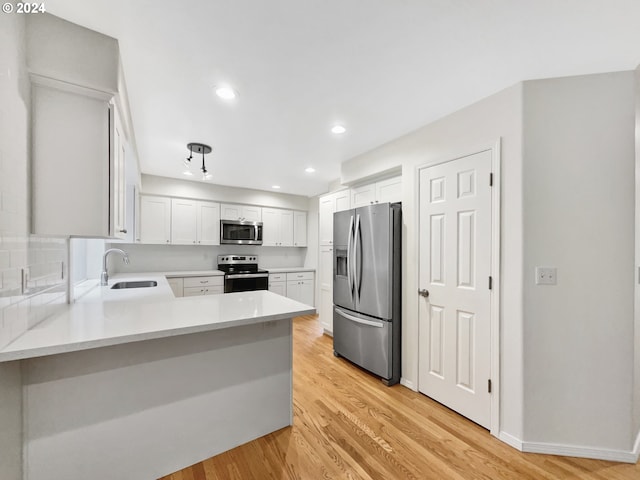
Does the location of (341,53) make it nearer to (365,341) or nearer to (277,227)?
(365,341)

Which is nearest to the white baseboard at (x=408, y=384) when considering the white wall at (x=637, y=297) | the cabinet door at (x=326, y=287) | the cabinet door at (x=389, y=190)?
the white wall at (x=637, y=297)

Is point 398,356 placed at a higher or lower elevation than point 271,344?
lower

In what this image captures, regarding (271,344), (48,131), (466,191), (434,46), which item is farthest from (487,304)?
(48,131)

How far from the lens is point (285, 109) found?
7.30 ft

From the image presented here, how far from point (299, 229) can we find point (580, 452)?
5.04m

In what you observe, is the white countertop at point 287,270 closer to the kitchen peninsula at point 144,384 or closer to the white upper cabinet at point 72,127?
the kitchen peninsula at point 144,384

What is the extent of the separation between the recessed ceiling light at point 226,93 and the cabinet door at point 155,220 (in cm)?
311

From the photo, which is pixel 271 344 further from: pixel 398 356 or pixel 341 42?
pixel 341 42

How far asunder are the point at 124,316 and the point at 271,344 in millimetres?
920

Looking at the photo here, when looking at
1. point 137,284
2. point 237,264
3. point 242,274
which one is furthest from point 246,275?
point 137,284

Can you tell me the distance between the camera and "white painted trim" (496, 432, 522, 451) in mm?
A: 1775

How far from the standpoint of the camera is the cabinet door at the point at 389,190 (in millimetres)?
2951

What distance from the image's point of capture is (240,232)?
5168 millimetres

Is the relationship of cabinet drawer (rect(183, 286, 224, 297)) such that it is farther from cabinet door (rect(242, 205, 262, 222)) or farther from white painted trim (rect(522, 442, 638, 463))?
white painted trim (rect(522, 442, 638, 463))
